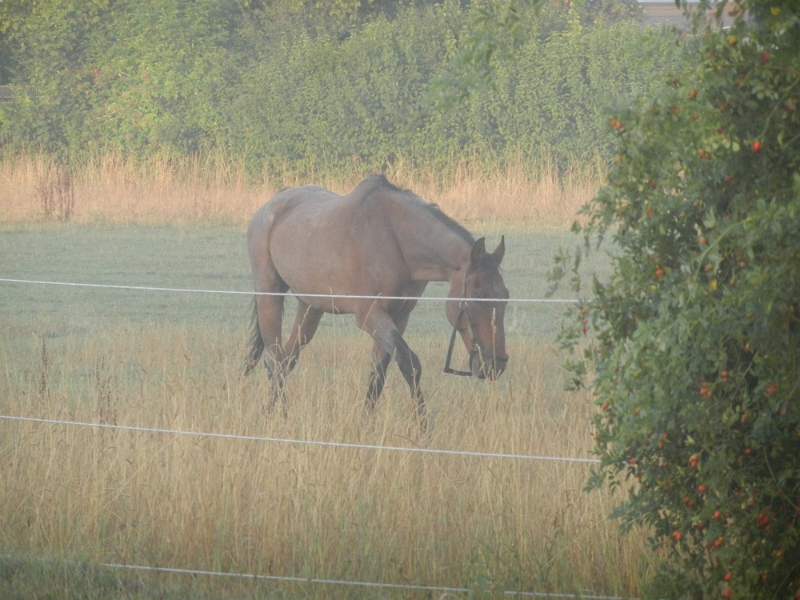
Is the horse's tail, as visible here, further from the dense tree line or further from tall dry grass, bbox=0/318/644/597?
the dense tree line

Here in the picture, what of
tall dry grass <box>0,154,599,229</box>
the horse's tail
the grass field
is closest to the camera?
the grass field

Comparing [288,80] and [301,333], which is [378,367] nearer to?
[301,333]

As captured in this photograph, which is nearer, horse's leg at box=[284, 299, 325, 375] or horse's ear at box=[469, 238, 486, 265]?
horse's ear at box=[469, 238, 486, 265]

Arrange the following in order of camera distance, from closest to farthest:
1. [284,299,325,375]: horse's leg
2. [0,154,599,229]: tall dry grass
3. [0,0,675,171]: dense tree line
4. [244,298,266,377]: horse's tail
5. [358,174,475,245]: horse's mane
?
[358,174,475,245]: horse's mane → [284,299,325,375]: horse's leg → [244,298,266,377]: horse's tail → [0,154,599,229]: tall dry grass → [0,0,675,171]: dense tree line

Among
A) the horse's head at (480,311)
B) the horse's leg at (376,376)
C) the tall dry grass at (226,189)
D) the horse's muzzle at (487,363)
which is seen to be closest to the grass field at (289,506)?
the horse's leg at (376,376)

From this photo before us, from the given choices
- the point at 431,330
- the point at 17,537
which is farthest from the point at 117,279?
the point at 17,537

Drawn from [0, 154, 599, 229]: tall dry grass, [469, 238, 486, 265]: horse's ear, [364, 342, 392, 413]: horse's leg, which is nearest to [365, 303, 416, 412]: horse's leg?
[364, 342, 392, 413]: horse's leg

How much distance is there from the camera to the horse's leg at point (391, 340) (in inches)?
231

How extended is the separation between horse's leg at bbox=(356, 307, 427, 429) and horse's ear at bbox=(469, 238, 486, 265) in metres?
0.60

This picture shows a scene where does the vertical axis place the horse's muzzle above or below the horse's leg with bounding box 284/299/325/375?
above

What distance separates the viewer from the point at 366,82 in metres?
18.7

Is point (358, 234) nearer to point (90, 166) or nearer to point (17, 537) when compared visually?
point (17, 537)

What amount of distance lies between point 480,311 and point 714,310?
3127mm

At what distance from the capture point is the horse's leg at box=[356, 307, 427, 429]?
5.86m
